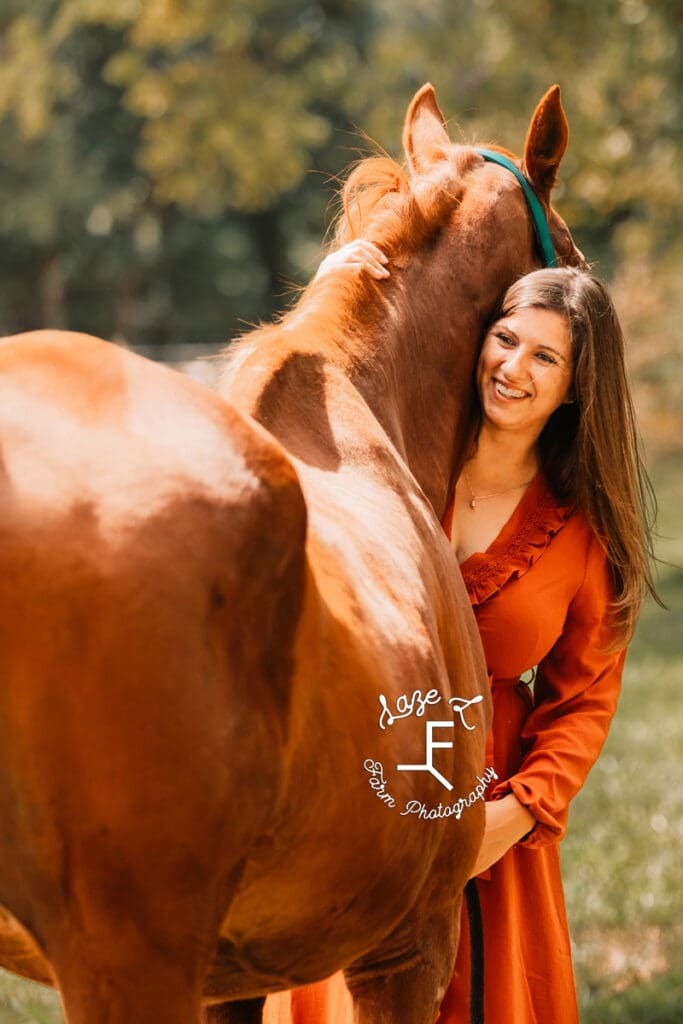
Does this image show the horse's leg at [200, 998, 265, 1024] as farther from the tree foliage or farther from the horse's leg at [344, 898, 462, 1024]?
the tree foliage

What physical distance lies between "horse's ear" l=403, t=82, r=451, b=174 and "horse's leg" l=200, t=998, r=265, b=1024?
5.65 feet

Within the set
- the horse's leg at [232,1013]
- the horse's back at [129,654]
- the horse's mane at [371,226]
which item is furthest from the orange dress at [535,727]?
the horse's back at [129,654]

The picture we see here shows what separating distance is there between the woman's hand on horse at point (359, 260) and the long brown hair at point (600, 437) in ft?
1.08

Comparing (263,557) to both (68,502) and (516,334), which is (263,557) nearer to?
(68,502)

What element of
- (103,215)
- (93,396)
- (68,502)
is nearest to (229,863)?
(68,502)

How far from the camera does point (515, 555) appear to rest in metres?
2.60

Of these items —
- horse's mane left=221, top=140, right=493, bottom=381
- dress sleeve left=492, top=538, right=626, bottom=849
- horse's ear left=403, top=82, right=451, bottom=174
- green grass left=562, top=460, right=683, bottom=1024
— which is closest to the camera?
horse's mane left=221, top=140, right=493, bottom=381

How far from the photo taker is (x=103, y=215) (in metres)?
25.6

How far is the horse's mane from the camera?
7.52 feet

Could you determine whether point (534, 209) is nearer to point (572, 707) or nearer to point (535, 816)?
point (572, 707)

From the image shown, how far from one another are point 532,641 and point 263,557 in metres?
1.30

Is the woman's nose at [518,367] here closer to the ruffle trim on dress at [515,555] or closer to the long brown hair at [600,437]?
the long brown hair at [600,437]

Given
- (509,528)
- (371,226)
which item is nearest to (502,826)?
(509,528)

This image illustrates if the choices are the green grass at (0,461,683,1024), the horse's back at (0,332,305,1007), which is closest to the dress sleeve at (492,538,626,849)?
the green grass at (0,461,683,1024)
